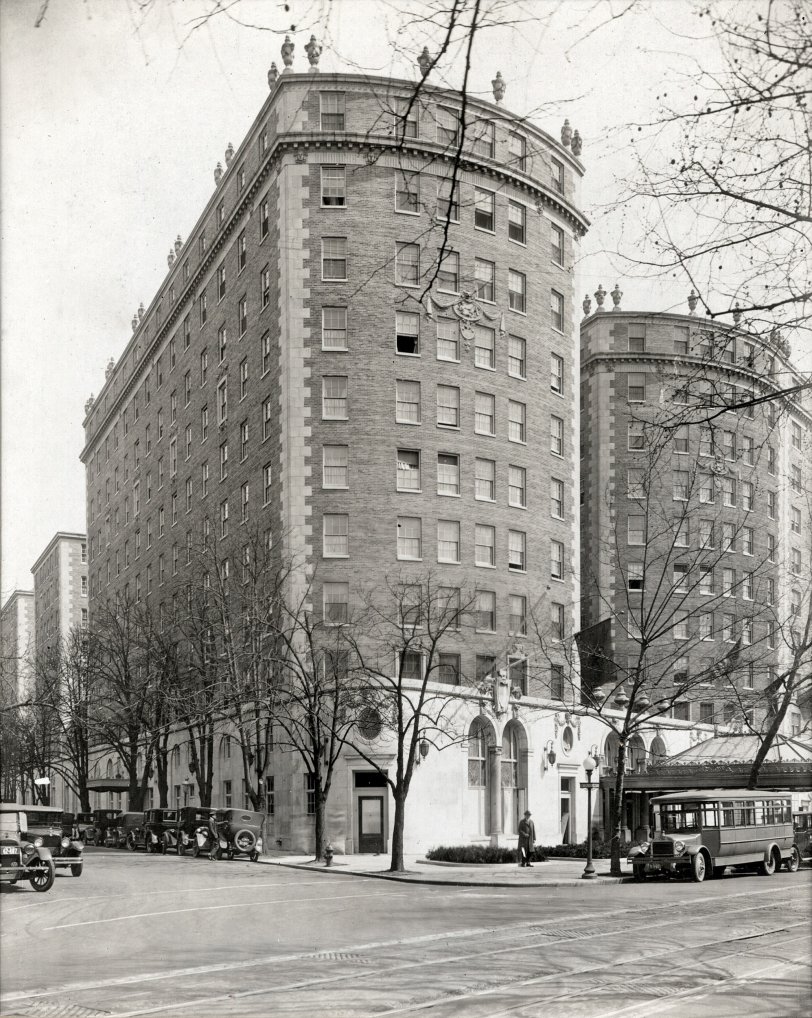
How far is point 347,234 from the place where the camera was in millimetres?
51688

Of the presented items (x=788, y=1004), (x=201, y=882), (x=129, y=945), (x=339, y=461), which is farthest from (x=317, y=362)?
(x=788, y=1004)

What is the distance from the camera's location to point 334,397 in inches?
2024

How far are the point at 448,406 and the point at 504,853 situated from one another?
66.5 feet

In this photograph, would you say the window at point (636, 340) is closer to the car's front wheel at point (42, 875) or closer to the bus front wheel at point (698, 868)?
the bus front wheel at point (698, 868)

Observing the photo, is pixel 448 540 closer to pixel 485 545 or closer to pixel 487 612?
pixel 485 545

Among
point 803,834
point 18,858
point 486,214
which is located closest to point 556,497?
point 486,214

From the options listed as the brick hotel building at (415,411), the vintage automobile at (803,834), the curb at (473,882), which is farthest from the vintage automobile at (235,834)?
the vintage automobile at (803,834)

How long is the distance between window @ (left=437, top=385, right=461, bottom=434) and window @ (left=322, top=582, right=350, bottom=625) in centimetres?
807

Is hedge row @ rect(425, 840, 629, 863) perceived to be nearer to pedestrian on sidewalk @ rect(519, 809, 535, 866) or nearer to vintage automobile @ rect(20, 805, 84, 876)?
pedestrian on sidewalk @ rect(519, 809, 535, 866)

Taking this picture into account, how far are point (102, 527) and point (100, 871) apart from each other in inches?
2016

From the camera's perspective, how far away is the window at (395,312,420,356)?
2051 inches

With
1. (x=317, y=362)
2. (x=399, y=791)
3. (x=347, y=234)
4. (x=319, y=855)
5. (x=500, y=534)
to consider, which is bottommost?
(x=319, y=855)

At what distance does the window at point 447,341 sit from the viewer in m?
52.5

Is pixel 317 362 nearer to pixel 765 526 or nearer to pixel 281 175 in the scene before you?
pixel 281 175
